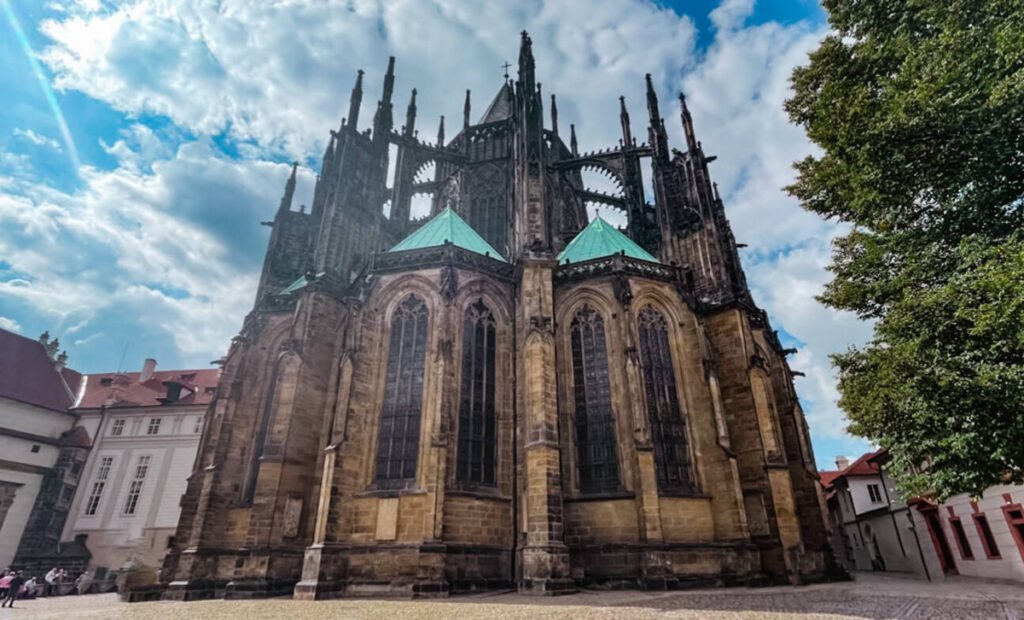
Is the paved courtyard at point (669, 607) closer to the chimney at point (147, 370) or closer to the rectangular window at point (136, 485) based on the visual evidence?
the rectangular window at point (136, 485)

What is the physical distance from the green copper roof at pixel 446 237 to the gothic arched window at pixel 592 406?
15.4ft

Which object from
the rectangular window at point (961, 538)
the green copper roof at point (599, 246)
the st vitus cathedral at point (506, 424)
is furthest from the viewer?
the rectangular window at point (961, 538)

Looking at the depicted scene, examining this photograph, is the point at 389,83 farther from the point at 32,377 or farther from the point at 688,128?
the point at 32,377

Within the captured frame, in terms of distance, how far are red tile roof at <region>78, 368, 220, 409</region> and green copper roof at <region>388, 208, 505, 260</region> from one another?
2170 centimetres

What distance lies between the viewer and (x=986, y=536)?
19.1 metres

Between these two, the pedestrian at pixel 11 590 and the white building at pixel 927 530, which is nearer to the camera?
the pedestrian at pixel 11 590

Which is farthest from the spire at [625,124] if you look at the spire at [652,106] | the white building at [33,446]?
the white building at [33,446]

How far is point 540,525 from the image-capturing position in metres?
13.5

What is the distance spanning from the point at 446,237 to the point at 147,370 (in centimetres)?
3068

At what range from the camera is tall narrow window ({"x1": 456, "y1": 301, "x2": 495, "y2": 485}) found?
1550 centimetres

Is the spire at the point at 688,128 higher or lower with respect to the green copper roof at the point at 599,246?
higher

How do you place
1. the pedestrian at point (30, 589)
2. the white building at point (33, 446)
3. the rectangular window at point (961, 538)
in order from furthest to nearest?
the white building at point (33, 446) → the rectangular window at point (961, 538) → the pedestrian at point (30, 589)

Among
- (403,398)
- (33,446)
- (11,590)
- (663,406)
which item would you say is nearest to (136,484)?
(33,446)

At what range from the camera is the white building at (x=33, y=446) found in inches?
1069
